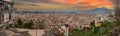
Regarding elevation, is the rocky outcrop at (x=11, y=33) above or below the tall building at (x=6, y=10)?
below

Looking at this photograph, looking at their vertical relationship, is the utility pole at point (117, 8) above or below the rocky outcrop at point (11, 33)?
above

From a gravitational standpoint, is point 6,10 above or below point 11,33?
above

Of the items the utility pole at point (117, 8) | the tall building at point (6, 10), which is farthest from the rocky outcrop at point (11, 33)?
the utility pole at point (117, 8)

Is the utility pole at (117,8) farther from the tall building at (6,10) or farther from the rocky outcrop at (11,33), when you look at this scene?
the tall building at (6,10)

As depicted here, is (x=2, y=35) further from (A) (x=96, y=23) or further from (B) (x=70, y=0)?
(A) (x=96, y=23)

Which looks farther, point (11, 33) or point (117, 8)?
point (117, 8)

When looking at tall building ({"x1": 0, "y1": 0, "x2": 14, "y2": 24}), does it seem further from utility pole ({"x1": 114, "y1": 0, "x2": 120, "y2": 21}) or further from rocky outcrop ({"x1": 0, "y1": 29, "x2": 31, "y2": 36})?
utility pole ({"x1": 114, "y1": 0, "x2": 120, "y2": 21})

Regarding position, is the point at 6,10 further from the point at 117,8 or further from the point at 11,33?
the point at 117,8

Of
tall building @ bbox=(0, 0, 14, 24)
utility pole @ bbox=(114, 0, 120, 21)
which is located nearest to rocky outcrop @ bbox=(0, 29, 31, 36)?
tall building @ bbox=(0, 0, 14, 24)

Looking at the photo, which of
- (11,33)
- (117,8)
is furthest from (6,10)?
(117,8)
